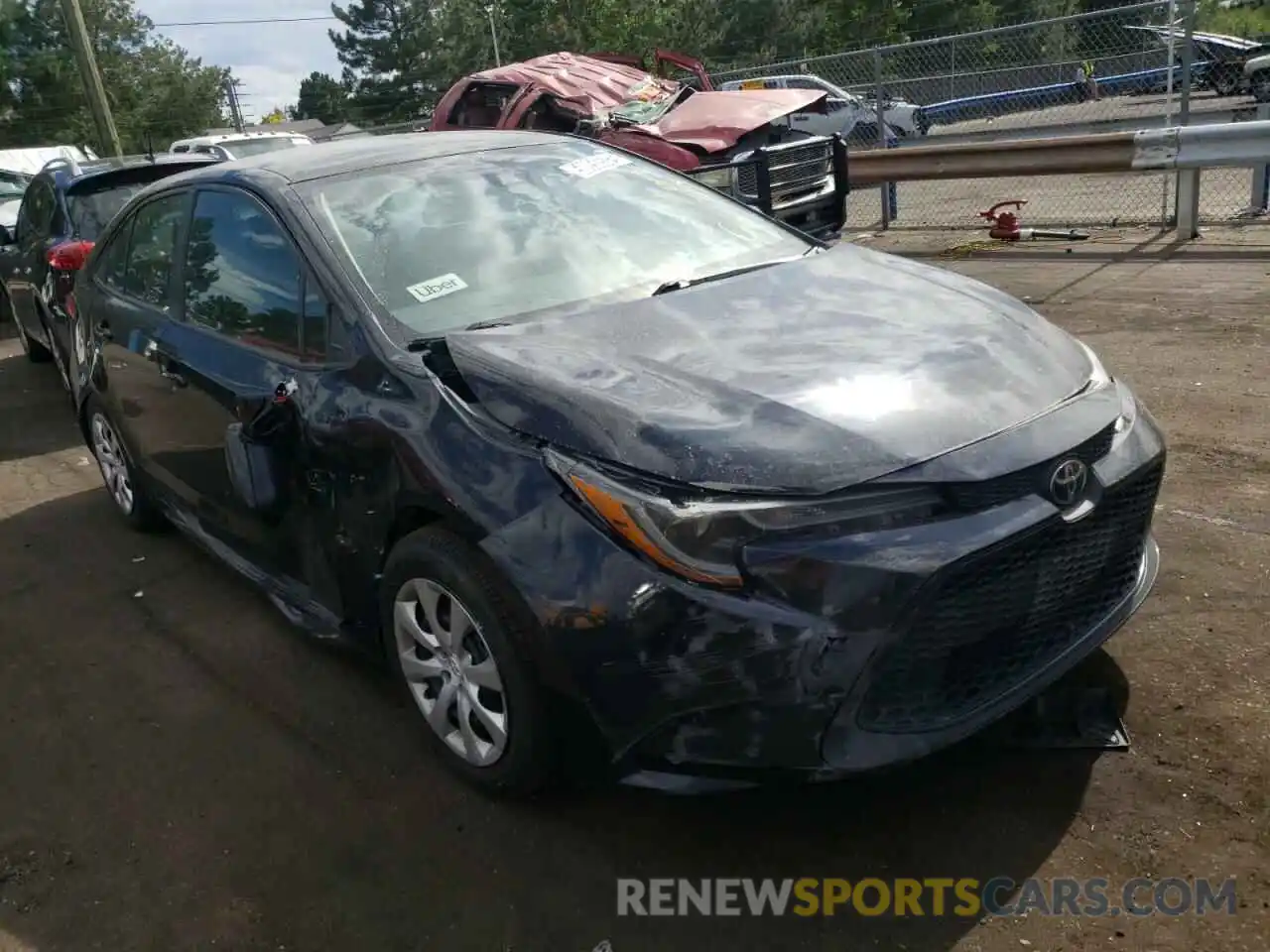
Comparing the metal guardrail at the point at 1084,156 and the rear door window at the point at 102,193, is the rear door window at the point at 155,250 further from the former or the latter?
the metal guardrail at the point at 1084,156

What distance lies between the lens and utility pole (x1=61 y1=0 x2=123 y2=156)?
19.3 meters

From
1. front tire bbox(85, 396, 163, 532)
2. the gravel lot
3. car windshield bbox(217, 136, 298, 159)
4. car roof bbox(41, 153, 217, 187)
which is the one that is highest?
car roof bbox(41, 153, 217, 187)

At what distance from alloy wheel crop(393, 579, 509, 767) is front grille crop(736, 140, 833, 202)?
621 centimetres

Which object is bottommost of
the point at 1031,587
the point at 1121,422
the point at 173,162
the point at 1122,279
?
the point at 1122,279

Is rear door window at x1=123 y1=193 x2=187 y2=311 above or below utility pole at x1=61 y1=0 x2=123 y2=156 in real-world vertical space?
below

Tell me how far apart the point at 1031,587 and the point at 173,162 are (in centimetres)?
733

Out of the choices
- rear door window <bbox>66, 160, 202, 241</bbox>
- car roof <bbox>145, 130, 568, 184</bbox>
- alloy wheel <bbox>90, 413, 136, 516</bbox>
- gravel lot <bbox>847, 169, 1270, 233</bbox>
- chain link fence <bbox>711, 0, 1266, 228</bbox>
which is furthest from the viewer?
chain link fence <bbox>711, 0, 1266, 228</bbox>

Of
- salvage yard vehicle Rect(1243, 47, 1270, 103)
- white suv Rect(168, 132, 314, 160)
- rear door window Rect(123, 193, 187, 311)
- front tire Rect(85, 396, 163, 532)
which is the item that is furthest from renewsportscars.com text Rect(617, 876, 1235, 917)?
salvage yard vehicle Rect(1243, 47, 1270, 103)

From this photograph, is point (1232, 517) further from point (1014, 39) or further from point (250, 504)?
point (1014, 39)

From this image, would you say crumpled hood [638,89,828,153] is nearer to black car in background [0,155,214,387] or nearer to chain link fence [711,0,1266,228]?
chain link fence [711,0,1266,228]

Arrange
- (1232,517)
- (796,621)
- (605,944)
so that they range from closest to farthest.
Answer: (796,621), (605,944), (1232,517)

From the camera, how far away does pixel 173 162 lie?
789 cm

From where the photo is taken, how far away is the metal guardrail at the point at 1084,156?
791cm

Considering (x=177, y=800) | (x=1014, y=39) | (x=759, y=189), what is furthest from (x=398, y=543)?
(x=1014, y=39)
